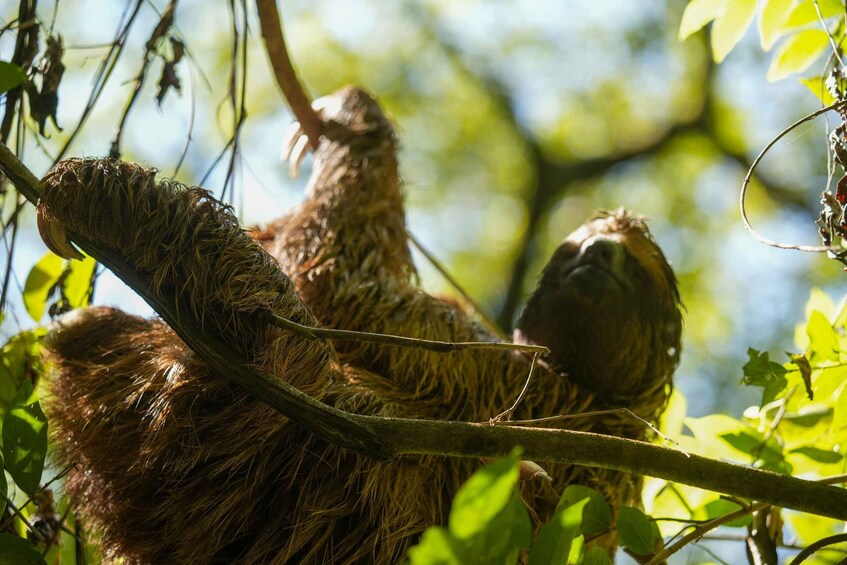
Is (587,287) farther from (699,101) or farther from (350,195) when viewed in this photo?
(699,101)

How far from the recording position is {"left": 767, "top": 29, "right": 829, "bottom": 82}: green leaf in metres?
3.83

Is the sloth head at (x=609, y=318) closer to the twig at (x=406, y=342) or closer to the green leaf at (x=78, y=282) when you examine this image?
the twig at (x=406, y=342)

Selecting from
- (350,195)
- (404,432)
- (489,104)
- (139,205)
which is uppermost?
(489,104)

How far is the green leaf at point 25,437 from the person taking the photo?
268cm

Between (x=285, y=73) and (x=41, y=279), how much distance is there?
1.95 meters

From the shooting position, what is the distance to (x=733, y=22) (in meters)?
3.74

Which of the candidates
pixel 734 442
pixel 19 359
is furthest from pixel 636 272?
pixel 19 359

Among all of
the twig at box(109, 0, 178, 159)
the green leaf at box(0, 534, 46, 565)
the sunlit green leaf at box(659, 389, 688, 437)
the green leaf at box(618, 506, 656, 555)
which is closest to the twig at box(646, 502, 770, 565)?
the green leaf at box(618, 506, 656, 555)

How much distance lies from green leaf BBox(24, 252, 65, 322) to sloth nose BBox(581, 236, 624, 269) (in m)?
2.82

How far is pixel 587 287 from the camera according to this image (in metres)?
4.89

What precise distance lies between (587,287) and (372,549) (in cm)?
200

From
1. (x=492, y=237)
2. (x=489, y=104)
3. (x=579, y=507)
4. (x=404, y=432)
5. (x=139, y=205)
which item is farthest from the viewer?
(x=489, y=104)

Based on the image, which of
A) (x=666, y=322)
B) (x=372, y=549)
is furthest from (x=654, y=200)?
(x=372, y=549)

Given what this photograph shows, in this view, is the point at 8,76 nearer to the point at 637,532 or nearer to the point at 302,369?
the point at 302,369
